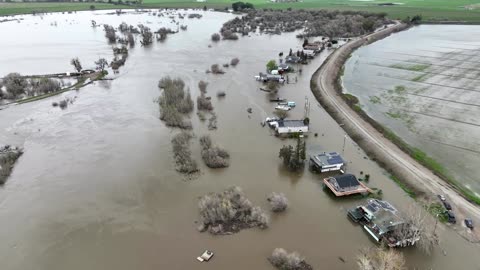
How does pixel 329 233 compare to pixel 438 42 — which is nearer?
pixel 329 233

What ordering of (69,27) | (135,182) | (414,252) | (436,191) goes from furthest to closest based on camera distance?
(69,27), (135,182), (436,191), (414,252)

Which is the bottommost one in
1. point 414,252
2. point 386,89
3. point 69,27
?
point 414,252

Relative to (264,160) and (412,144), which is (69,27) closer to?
(264,160)

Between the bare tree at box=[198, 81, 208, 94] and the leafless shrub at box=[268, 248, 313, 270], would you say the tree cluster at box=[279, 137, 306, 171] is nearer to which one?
the leafless shrub at box=[268, 248, 313, 270]

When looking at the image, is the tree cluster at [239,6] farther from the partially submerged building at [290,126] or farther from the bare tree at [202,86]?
the partially submerged building at [290,126]

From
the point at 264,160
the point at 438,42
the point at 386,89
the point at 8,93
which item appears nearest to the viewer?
the point at 264,160

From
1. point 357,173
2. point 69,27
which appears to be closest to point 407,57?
point 357,173
